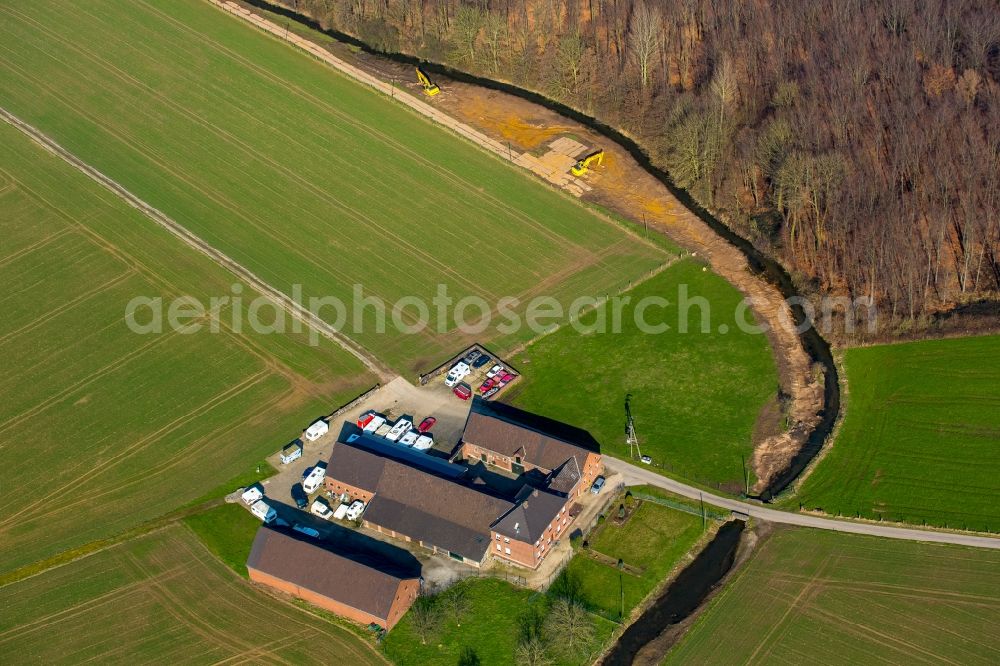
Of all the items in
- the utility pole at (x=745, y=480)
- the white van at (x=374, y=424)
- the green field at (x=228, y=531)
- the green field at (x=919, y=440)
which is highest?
the green field at (x=919, y=440)

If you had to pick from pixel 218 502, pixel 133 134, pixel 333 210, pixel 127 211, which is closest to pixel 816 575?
pixel 218 502

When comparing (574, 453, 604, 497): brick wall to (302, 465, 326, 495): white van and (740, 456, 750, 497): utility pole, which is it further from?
(302, 465, 326, 495): white van

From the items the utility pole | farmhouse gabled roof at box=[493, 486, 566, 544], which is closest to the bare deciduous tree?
the utility pole

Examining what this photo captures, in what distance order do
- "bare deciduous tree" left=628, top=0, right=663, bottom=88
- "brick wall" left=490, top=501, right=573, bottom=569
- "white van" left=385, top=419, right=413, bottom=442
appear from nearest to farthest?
"brick wall" left=490, top=501, right=573, bottom=569 → "white van" left=385, top=419, right=413, bottom=442 → "bare deciduous tree" left=628, top=0, right=663, bottom=88

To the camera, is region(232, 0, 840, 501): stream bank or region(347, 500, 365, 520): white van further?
region(232, 0, 840, 501): stream bank

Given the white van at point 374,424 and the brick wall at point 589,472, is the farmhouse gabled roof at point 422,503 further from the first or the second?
the brick wall at point 589,472

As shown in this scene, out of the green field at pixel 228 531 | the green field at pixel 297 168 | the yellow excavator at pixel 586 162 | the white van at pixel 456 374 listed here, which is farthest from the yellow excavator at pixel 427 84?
the green field at pixel 228 531
